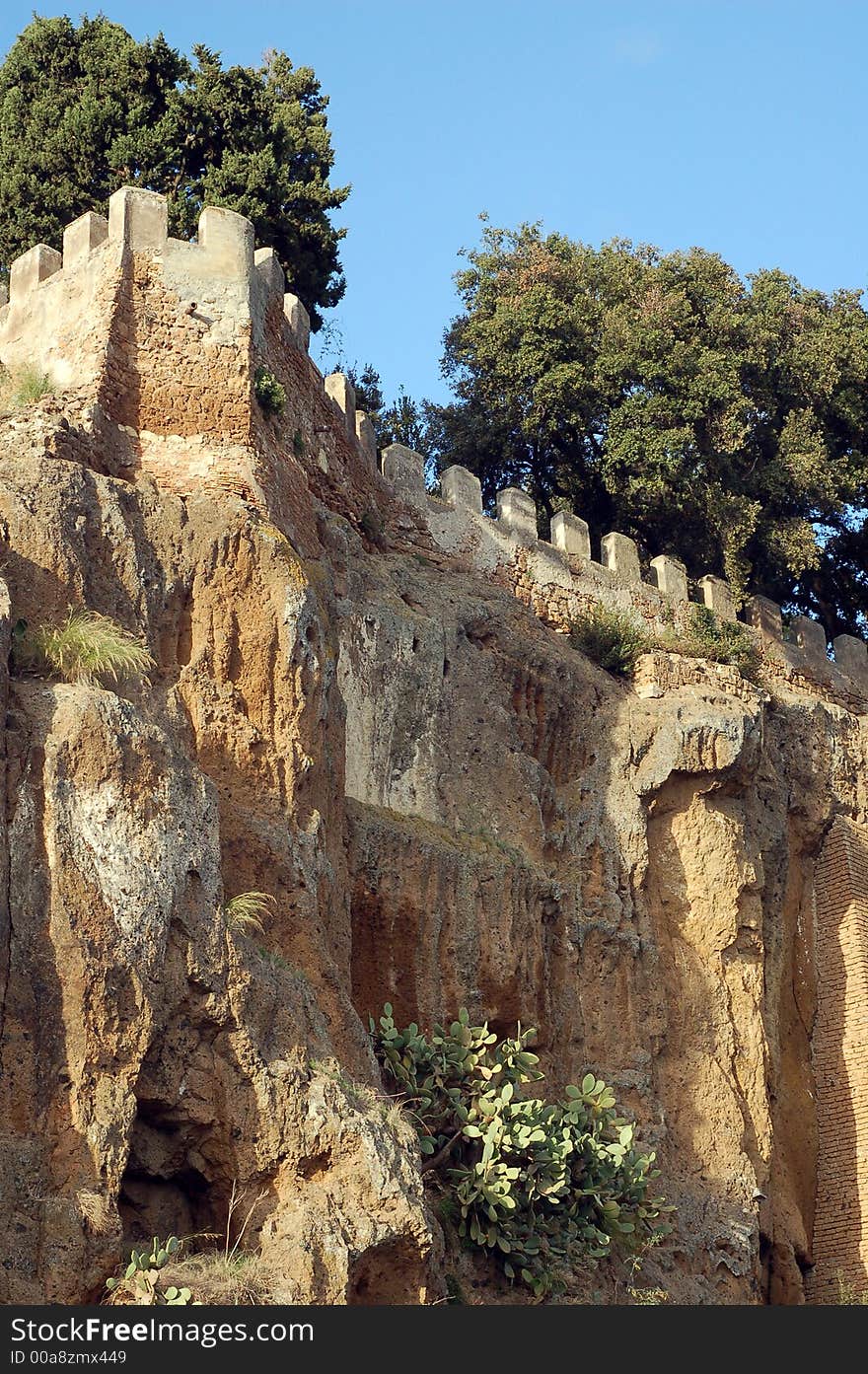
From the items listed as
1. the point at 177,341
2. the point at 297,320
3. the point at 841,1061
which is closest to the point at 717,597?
the point at 841,1061

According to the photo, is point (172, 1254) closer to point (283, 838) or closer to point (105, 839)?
point (105, 839)

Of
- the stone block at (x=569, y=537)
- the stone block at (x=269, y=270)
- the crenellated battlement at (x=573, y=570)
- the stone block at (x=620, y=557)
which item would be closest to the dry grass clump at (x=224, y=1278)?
the stone block at (x=269, y=270)

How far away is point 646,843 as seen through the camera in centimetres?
2380

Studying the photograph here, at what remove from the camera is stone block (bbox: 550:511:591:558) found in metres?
27.2

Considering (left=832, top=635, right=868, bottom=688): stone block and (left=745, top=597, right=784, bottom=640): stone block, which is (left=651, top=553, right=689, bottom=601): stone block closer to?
(left=745, top=597, right=784, bottom=640): stone block

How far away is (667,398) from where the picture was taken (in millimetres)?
29312

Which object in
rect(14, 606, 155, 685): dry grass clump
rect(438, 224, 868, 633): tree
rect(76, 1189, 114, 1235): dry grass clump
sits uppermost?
rect(438, 224, 868, 633): tree

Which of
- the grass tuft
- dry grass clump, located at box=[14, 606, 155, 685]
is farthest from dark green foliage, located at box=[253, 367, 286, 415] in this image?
the grass tuft

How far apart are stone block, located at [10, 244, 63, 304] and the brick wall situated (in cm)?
1080

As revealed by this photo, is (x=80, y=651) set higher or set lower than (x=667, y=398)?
lower

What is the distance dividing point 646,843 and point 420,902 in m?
3.67

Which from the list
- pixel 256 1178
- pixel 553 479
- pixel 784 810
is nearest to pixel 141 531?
pixel 256 1178

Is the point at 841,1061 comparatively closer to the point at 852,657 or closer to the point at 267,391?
the point at 852,657

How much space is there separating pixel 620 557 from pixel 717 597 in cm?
172
